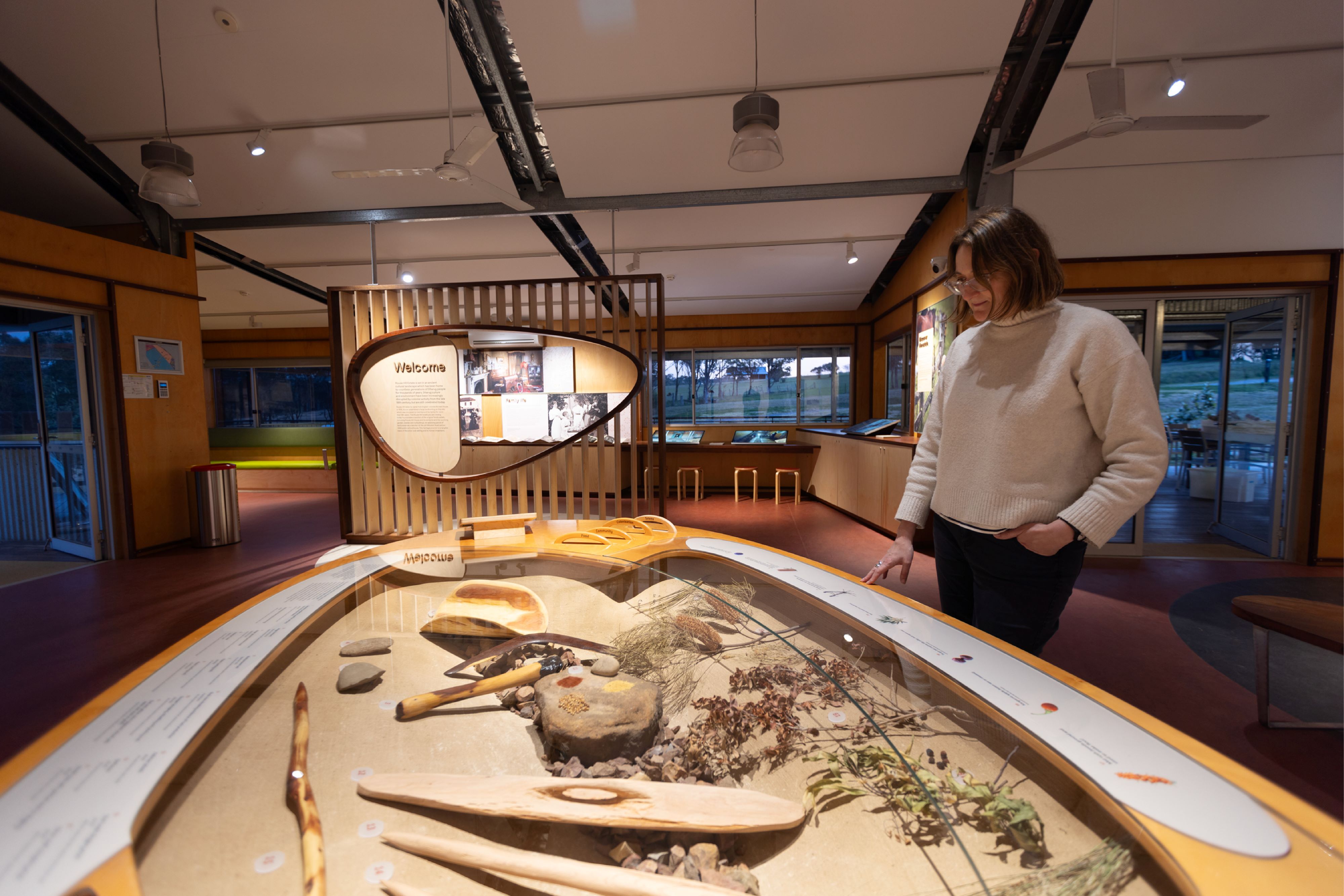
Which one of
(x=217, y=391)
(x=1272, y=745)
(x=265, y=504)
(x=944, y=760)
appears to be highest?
(x=217, y=391)

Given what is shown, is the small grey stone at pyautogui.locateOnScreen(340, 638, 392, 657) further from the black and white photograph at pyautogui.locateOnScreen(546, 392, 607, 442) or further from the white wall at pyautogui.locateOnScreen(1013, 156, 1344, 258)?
the black and white photograph at pyautogui.locateOnScreen(546, 392, 607, 442)

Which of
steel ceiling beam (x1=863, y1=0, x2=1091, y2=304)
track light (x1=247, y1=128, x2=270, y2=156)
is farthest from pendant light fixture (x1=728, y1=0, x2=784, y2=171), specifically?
track light (x1=247, y1=128, x2=270, y2=156)

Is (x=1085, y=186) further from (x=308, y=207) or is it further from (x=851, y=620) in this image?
(x=308, y=207)

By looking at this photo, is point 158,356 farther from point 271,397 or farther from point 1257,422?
point 1257,422

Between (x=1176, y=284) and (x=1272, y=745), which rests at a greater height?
(x=1176, y=284)

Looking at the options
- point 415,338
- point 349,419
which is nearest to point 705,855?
point 415,338

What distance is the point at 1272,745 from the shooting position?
3.37ft

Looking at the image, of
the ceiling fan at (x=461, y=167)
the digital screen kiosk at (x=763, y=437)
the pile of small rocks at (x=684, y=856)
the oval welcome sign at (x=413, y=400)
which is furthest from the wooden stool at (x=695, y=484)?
the pile of small rocks at (x=684, y=856)

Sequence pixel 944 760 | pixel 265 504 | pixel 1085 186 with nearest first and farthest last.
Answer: pixel 944 760, pixel 1085 186, pixel 265 504

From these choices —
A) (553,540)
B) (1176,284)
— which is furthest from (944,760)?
(1176,284)

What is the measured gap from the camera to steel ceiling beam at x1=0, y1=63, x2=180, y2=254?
405 cm

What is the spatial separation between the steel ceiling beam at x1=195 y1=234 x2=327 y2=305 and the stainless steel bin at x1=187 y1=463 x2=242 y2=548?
263 cm

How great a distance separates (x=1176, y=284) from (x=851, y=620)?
4.95 m

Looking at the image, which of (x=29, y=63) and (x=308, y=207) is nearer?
(x=29, y=63)
